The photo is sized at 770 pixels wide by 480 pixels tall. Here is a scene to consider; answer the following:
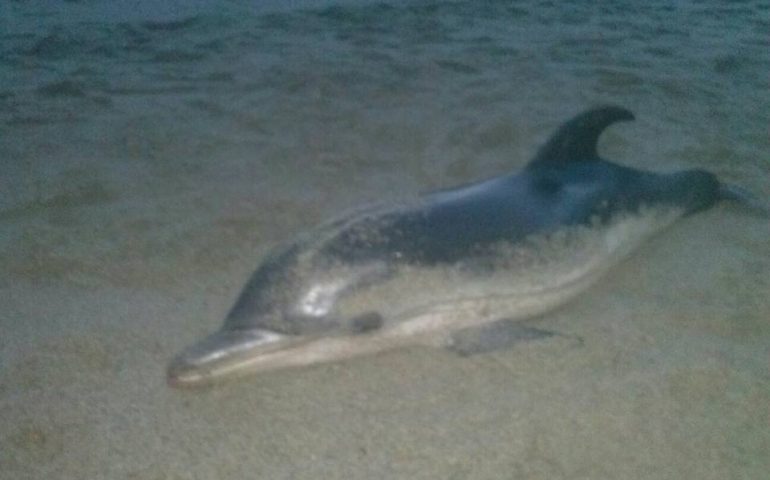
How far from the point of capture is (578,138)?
4.54 metres

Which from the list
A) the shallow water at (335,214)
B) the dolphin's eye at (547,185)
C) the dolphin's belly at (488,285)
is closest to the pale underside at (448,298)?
the dolphin's belly at (488,285)

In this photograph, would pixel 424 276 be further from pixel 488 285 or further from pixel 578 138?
pixel 578 138

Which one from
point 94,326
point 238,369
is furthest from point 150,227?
point 238,369

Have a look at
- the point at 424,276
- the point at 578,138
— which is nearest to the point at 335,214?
the point at 424,276

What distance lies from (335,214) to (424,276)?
1539 millimetres

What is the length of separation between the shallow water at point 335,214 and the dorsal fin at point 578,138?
775 mm

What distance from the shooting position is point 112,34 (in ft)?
32.0

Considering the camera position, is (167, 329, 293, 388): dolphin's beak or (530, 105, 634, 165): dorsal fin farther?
(530, 105, 634, 165): dorsal fin

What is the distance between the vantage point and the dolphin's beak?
3.32 metres

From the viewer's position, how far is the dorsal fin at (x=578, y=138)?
4477 millimetres

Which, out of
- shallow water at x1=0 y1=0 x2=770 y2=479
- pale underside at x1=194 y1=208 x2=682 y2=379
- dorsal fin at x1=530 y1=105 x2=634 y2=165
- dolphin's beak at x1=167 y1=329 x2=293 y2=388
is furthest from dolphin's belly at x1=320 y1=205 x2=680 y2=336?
dorsal fin at x1=530 y1=105 x2=634 y2=165

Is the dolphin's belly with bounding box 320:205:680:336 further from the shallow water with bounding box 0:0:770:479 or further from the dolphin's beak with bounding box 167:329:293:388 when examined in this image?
the dolphin's beak with bounding box 167:329:293:388

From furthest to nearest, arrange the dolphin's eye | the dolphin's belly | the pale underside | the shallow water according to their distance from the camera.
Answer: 1. the dolphin's eye
2. the dolphin's belly
3. the pale underside
4. the shallow water

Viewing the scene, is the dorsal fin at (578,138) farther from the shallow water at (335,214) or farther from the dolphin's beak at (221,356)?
the dolphin's beak at (221,356)
